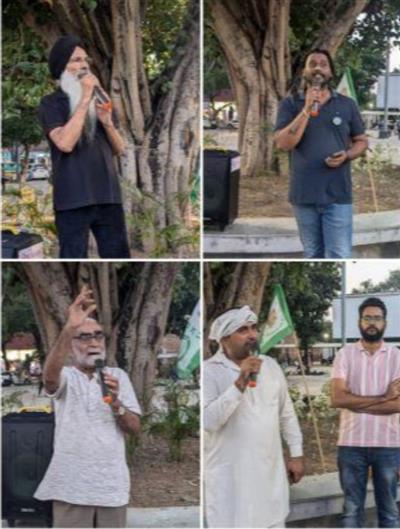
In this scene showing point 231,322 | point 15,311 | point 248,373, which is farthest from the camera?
point 15,311

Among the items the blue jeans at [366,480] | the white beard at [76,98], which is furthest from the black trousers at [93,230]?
the blue jeans at [366,480]

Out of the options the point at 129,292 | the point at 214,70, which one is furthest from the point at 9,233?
the point at 214,70

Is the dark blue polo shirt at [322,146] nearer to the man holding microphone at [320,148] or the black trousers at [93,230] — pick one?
the man holding microphone at [320,148]

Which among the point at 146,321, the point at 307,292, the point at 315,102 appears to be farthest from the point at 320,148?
the point at 146,321

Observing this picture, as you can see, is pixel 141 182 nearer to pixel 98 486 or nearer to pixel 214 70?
pixel 214 70

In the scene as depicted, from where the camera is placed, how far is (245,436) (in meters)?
4.10

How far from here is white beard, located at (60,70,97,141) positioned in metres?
4.07

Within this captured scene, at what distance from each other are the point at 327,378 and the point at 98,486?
80 centimetres

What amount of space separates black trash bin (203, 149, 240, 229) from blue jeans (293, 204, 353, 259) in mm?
203

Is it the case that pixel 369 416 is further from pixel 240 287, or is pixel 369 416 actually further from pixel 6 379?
pixel 6 379

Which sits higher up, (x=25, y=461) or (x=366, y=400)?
(x=366, y=400)

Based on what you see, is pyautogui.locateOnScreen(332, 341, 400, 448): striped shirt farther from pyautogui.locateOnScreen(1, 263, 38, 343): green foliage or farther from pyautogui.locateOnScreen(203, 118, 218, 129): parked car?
pyautogui.locateOnScreen(1, 263, 38, 343): green foliage

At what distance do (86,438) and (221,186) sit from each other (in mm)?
904

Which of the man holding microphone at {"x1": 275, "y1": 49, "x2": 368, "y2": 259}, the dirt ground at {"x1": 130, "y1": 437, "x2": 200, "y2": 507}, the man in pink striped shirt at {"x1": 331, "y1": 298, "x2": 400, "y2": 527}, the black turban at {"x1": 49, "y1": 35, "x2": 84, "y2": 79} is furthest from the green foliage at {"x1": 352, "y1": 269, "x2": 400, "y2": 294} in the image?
the black turban at {"x1": 49, "y1": 35, "x2": 84, "y2": 79}
